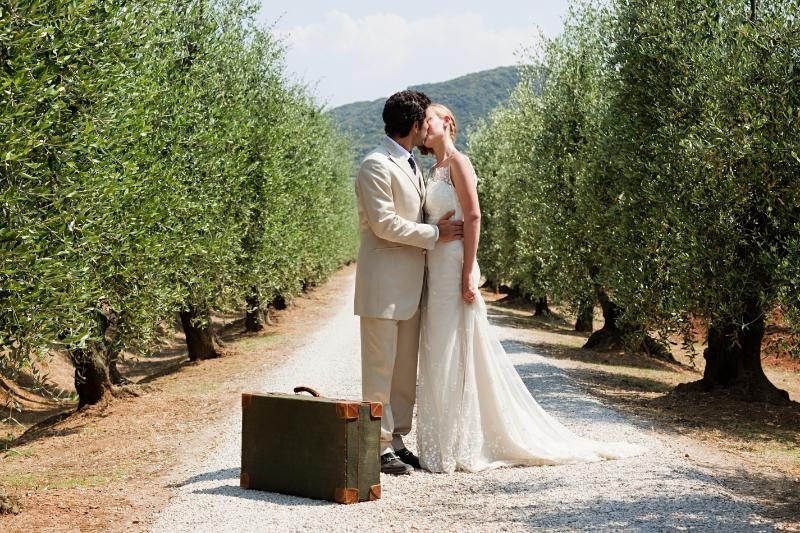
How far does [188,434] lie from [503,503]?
6.18 meters

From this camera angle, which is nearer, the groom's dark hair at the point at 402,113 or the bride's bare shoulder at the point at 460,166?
the groom's dark hair at the point at 402,113

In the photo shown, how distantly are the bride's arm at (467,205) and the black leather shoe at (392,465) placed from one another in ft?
5.27

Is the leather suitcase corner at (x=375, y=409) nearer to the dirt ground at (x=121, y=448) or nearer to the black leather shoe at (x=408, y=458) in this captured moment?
the black leather shoe at (x=408, y=458)

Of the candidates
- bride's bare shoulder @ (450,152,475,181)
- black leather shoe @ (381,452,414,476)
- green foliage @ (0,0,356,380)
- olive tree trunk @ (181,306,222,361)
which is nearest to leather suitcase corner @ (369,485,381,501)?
black leather shoe @ (381,452,414,476)

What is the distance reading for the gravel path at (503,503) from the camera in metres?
6.60

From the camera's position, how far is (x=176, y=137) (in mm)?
15555

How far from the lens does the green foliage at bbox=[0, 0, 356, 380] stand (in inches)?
321

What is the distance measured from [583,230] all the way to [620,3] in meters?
7.07

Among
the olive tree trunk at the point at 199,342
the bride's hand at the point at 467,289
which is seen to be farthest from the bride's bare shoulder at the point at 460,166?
the olive tree trunk at the point at 199,342

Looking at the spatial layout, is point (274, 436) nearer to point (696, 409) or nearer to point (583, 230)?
point (696, 409)

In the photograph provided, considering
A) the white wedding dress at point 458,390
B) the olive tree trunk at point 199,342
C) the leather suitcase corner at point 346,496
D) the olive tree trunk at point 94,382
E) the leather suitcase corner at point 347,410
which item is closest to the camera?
the leather suitcase corner at point 347,410

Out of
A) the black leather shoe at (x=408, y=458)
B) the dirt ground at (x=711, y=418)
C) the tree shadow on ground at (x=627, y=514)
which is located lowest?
the dirt ground at (x=711, y=418)

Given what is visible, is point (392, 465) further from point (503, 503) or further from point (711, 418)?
point (711, 418)

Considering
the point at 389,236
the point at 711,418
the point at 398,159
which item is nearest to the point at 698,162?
the point at 711,418
